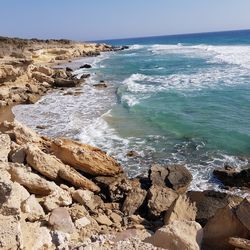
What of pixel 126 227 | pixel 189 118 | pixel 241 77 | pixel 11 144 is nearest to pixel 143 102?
pixel 189 118

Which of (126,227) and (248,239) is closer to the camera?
(248,239)

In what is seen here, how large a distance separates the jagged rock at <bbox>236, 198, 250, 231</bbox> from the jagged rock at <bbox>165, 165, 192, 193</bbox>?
416cm

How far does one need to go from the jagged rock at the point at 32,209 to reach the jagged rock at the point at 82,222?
68 cm

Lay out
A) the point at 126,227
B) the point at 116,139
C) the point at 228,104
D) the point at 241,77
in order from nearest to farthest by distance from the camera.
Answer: the point at 126,227 < the point at 116,139 < the point at 228,104 < the point at 241,77

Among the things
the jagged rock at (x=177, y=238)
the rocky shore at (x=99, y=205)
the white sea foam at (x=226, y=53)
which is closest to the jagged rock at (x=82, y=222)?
the rocky shore at (x=99, y=205)

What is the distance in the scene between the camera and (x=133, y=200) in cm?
953

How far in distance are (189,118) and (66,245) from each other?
1317cm

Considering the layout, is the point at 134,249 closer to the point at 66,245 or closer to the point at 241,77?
the point at 66,245

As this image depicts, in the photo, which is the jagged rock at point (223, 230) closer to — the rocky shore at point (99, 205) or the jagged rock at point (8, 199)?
the rocky shore at point (99, 205)

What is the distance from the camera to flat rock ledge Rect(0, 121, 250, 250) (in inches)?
245

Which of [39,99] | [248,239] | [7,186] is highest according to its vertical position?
[7,186]

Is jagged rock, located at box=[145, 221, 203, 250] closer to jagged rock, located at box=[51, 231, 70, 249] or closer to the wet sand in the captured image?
jagged rock, located at box=[51, 231, 70, 249]

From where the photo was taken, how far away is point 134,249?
5656mm

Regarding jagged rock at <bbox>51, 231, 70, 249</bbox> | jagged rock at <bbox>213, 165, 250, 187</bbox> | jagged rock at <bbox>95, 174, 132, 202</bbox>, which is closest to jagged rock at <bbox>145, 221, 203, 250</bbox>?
jagged rock at <bbox>51, 231, 70, 249</bbox>
